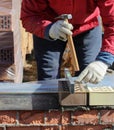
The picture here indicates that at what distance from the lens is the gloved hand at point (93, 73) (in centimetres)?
231

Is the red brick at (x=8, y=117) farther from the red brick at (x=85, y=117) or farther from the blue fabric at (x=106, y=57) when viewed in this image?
the blue fabric at (x=106, y=57)

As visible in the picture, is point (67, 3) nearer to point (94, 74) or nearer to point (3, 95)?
point (94, 74)

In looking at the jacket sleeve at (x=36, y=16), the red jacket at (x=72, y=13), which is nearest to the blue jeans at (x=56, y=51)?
the red jacket at (x=72, y=13)

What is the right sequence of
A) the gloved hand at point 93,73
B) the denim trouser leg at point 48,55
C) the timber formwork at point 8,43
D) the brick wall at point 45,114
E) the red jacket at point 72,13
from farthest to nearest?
the timber formwork at point 8,43, the denim trouser leg at point 48,55, the red jacket at point 72,13, the gloved hand at point 93,73, the brick wall at point 45,114

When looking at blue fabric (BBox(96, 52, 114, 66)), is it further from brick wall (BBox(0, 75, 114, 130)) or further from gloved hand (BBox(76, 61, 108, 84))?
brick wall (BBox(0, 75, 114, 130))

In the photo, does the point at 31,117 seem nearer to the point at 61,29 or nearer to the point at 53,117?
the point at 53,117

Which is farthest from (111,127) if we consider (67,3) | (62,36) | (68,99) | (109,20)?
(67,3)

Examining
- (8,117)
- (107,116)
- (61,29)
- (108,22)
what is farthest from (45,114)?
(108,22)

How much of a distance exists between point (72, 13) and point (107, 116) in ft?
3.53

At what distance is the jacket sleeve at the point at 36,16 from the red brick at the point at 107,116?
865mm

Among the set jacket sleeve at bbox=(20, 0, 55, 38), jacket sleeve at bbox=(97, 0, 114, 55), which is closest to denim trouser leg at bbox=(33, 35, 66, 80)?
jacket sleeve at bbox=(20, 0, 55, 38)

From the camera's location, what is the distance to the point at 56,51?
Result: 327 cm

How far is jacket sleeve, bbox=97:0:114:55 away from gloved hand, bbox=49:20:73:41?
26 centimetres

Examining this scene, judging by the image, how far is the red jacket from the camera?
2.68 meters
